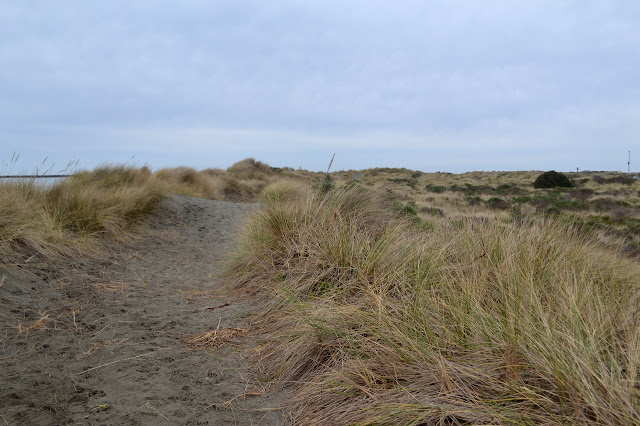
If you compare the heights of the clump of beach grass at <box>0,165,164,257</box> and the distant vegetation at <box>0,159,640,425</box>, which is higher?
the clump of beach grass at <box>0,165,164,257</box>

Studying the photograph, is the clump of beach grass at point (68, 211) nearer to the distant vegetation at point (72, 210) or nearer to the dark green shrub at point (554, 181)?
the distant vegetation at point (72, 210)

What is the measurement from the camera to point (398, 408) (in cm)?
180

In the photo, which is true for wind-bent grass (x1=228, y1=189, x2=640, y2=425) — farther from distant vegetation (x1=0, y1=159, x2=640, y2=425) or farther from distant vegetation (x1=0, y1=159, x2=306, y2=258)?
distant vegetation (x1=0, y1=159, x2=306, y2=258)

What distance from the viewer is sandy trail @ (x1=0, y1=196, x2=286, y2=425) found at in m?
2.19

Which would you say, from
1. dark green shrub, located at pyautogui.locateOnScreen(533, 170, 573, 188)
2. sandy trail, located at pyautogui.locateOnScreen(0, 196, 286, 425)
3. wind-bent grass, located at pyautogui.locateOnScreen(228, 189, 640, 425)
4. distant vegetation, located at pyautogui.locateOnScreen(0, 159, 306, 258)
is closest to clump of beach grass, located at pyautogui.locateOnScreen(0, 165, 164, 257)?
distant vegetation, located at pyautogui.locateOnScreen(0, 159, 306, 258)

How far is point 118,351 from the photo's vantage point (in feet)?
9.46

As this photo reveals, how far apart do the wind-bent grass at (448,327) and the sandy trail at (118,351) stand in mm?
331

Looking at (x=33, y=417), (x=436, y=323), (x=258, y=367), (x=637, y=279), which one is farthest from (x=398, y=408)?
(x=637, y=279)

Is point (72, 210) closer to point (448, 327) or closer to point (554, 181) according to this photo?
point (448, 327)

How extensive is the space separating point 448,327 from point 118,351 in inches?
87.9

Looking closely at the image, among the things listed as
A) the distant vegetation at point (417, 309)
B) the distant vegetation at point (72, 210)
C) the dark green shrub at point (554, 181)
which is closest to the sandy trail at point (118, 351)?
the distant vegetation at point (417, 309)

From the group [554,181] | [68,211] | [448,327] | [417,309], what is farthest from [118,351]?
[554,181]

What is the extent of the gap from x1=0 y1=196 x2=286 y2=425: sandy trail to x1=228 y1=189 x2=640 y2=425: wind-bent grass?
0.33 metres

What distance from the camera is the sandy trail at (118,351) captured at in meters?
2.19
